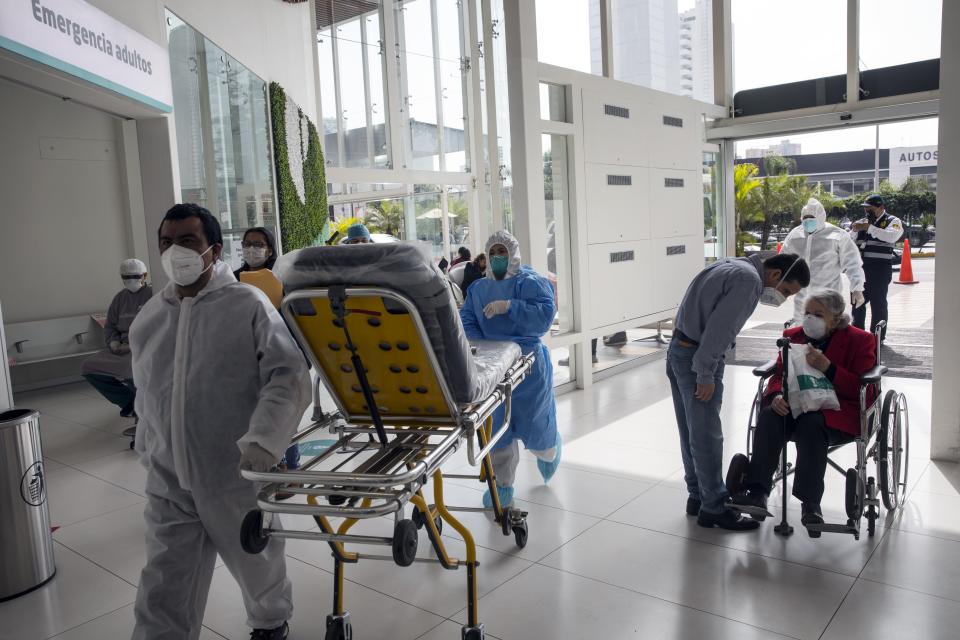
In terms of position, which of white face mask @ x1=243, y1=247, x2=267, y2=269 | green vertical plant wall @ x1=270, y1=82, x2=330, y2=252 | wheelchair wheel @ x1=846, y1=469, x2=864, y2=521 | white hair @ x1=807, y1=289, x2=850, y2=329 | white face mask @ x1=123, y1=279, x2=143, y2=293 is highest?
green vertical plant wall @ x1=270, y1=82, x2=330, y2=252

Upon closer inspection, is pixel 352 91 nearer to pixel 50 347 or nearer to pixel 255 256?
pixel 50 347

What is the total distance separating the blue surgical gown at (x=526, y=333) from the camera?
137 inches

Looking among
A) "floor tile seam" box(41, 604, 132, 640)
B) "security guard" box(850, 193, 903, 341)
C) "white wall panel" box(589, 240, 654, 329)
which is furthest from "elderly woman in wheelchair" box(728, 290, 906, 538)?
"security guard" box(850, 193, 903, 341)

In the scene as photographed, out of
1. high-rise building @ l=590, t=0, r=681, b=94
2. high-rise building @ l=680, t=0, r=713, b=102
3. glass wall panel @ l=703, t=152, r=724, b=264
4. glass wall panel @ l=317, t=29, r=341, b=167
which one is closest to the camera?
high-rise building @ l=590, t=0, r=681, b=94

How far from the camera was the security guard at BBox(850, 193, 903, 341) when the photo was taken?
6660 millimetres

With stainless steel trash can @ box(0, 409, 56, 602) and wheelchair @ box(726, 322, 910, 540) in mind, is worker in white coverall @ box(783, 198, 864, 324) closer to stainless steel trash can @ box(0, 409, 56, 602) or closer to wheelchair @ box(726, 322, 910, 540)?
wheelchair @ box(726, 322, 910, 540)

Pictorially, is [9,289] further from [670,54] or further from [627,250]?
[670,54]

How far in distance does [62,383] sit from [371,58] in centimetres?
574

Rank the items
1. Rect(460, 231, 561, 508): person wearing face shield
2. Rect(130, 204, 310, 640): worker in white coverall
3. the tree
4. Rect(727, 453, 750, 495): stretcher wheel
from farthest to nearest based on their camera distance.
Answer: the tree → Rect(460, 231, 561, 508): person wearing face shield → Rect(727, 453, 750, 495): stretcher wheel → Rect(130, 204, 310, 640): worker in white coverall

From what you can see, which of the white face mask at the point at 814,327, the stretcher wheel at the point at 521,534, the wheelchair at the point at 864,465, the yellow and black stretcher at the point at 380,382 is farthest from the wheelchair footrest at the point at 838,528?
the yellow and black stretcher at the point at 380,382

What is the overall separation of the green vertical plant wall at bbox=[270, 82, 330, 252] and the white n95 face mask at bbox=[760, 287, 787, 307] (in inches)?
182

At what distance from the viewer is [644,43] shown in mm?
7266

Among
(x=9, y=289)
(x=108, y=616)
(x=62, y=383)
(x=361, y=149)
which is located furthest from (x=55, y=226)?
(x=108, y=616)

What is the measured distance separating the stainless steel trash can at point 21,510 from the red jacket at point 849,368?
3359mm
